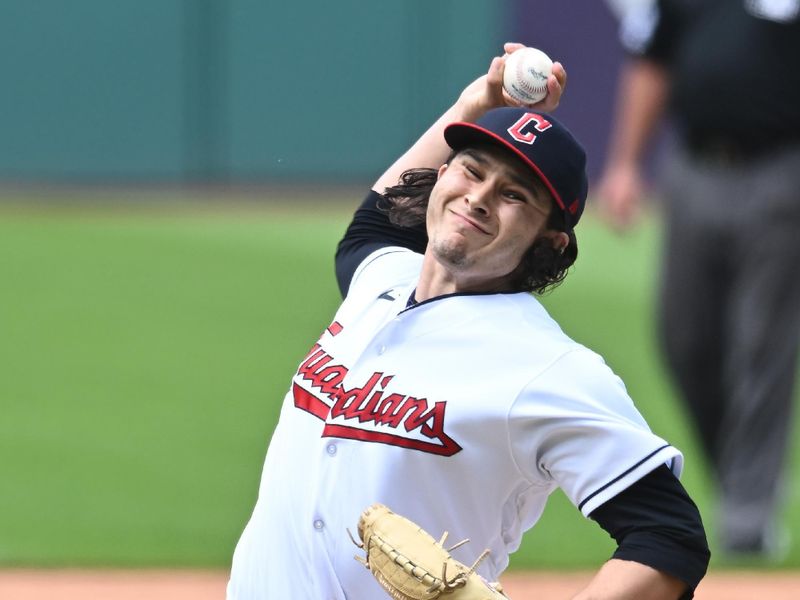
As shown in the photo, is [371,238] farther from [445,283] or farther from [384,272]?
[445,283]

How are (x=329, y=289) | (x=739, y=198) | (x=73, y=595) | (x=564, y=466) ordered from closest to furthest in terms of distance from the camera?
(x=564, y=466)
(x=73, y=595)
(x=739, y=198)
(x=329, y=289)

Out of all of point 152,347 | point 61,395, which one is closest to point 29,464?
point 61,395

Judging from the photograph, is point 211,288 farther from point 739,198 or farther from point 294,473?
point 294,473

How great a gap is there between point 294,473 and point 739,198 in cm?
374

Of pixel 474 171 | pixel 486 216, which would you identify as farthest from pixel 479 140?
pixel 486 216

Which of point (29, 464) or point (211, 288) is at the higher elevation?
point (29, 464)

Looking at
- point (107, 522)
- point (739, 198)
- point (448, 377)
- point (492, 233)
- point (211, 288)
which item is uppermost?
point (492, 233)

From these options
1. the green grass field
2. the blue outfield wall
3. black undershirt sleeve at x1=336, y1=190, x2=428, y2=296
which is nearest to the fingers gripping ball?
black undershirt sleeve at x1=336, y1=190, x2=428, y2=296

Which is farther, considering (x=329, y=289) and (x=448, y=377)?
(x=329, y=289)

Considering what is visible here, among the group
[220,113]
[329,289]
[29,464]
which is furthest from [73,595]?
[220,113]

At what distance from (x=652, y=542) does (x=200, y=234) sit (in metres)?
13.6

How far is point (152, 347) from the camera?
10.7 metres

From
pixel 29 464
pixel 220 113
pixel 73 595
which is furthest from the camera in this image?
pixel 220 113

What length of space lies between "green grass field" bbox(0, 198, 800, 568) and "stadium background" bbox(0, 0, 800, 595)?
0.9 inches
